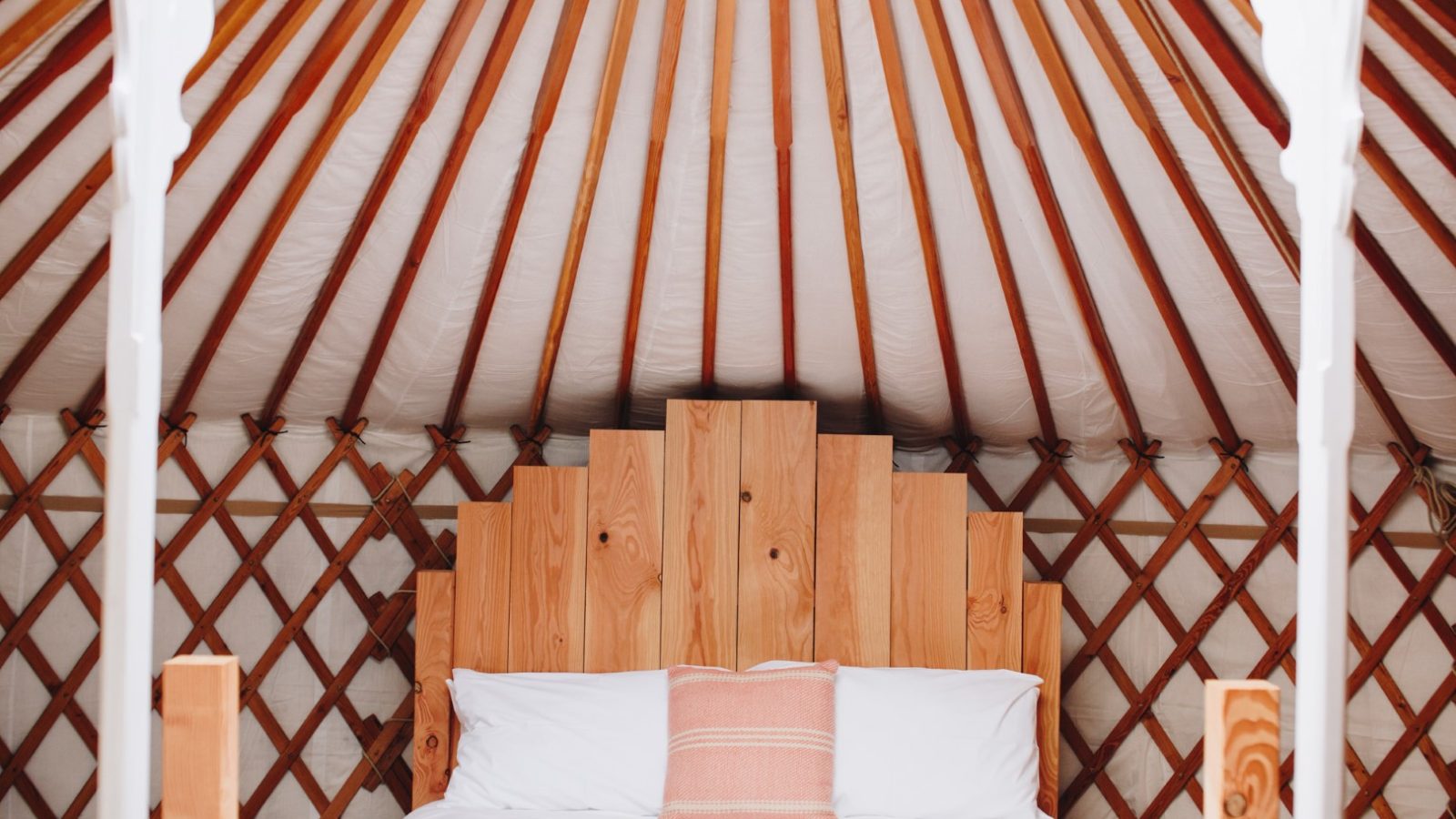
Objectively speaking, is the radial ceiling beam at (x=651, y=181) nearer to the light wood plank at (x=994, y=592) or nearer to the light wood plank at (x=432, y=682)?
the light wood plank at (x=432, y=682)

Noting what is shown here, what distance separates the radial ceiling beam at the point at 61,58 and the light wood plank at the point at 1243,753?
75.5 inches

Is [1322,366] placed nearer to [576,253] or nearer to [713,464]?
[576,253]

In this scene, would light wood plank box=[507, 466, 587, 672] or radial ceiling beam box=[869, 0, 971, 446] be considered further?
light wood plank box=[507, 466, 587, 672]

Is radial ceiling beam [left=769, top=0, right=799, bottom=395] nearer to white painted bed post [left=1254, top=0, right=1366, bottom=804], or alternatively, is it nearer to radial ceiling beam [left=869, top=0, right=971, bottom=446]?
radial ceiling beam [left=869, top=0, right=971, bottom=446]

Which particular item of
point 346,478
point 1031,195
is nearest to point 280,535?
point 346,478

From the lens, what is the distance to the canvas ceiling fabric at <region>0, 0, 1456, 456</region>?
7.01ft

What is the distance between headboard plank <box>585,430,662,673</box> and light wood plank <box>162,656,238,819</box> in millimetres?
2138

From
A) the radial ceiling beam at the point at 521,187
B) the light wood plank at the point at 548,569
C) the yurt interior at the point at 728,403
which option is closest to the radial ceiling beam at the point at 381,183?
the yurt interior at the point at 728,403

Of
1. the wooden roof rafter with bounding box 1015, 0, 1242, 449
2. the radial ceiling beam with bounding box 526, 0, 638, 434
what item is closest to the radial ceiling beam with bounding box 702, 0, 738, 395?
the radial ceiling beam with bounding box 526, 0, 638, 434

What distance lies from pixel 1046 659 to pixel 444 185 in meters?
1.99

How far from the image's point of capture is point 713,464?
3127 mm

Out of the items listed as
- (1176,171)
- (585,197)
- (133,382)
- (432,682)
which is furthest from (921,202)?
(133,382)

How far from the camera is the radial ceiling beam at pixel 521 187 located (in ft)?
6.95

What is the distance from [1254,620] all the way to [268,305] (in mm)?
2756
